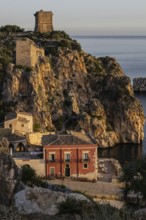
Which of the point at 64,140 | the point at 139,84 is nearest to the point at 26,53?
the point at 64,140

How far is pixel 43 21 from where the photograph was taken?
311 ft

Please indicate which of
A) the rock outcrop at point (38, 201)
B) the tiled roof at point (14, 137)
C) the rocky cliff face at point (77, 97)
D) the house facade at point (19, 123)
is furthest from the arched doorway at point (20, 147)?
the rock outcrop at point (38, 201)

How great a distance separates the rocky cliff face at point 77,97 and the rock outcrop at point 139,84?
65473 mm

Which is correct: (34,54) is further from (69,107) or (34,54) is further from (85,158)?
(85,158)

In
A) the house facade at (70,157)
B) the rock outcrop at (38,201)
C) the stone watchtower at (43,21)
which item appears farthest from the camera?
the stone watchtower at (43,21)

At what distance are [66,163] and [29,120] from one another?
48.1 feet

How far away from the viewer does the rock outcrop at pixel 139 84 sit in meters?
150

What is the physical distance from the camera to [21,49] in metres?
74.6

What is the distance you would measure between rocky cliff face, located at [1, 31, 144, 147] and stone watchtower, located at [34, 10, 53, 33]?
1316 cm

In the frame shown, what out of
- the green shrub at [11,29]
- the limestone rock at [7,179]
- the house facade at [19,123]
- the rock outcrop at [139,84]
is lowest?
the limestone rock at [7,179]

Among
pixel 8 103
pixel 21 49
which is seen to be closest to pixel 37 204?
pixel 8 103

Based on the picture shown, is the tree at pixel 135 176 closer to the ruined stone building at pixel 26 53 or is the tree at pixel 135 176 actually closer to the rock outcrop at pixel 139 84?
the ruined stone building at pixel 26 53

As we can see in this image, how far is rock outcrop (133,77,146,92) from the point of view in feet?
492

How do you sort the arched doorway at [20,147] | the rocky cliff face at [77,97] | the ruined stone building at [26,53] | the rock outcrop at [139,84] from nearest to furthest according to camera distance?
the arched doorway at [20,147] → the rocky cliff face at [77,97] → the ruined stone building at [26,53] → the rock outcrop at [139,84]
